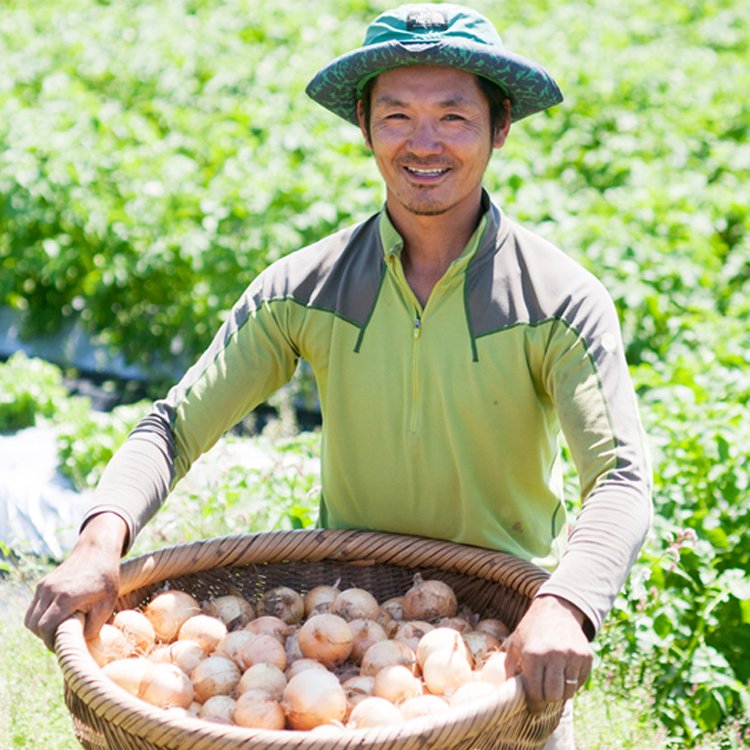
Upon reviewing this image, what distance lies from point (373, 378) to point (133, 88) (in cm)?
568

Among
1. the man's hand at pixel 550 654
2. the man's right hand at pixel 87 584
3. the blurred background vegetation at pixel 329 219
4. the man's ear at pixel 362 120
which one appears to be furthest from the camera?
the blurred background vegetation at pixel 329 219

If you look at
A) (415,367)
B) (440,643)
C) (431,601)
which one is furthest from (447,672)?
(415,367)

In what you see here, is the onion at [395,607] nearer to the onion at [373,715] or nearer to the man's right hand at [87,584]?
the onion at [373,715]

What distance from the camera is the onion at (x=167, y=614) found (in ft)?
8.00

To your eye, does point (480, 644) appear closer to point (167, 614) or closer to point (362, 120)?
point (167, 614)

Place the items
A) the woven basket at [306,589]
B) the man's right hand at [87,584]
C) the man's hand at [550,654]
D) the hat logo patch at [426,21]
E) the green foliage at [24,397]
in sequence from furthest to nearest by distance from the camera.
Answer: the green foliage at [24,397], the hat logo patch at [426,21], the man's right hand at [87,584], the man's hand at [550,654], the woven basket at [306,589]

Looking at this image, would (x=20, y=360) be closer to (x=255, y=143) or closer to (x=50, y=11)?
(x=255, y=143)

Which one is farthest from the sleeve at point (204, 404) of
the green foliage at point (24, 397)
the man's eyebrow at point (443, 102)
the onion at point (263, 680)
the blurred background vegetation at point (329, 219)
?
the green foliage at point (24, 397)

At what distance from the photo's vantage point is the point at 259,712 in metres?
2.15

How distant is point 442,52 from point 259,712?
4.07 feet

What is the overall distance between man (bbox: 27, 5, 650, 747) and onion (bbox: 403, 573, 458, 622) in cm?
18

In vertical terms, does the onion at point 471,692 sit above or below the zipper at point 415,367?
below

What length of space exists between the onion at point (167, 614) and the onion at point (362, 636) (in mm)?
321

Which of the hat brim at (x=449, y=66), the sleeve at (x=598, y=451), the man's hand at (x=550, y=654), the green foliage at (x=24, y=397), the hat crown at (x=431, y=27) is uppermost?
the hat crown at (x=431, y=27)
